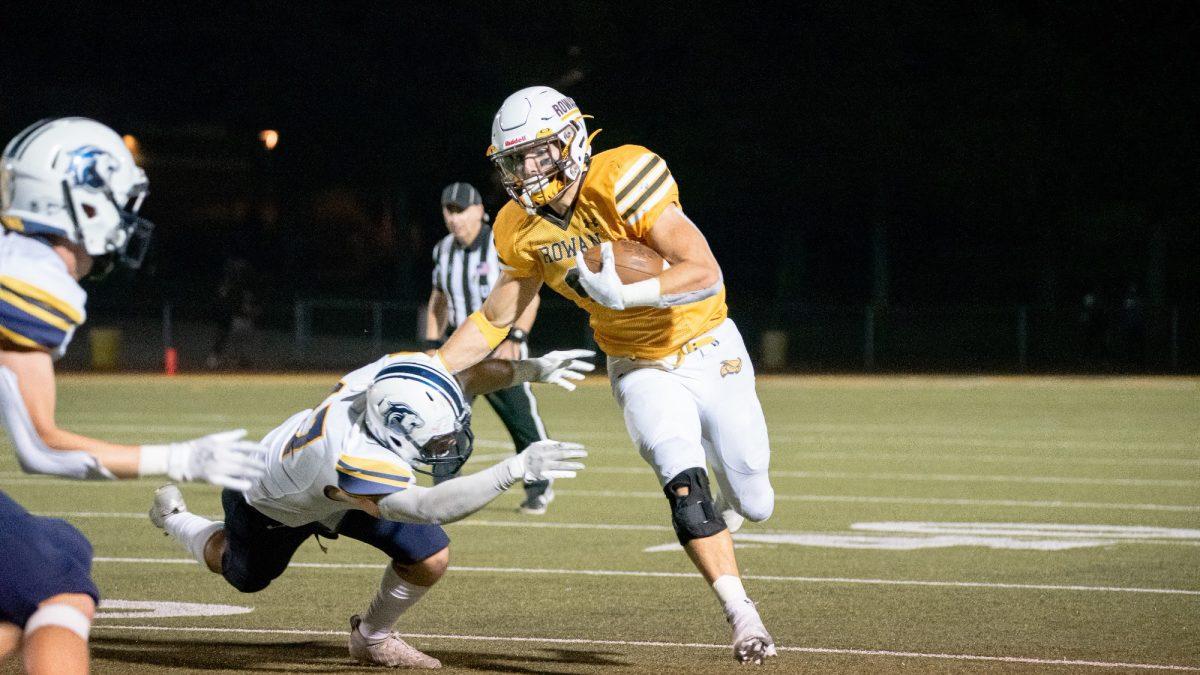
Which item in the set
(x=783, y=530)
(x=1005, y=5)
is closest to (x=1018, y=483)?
(x=783, y=530)

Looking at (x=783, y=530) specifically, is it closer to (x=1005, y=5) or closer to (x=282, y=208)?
(x=1005, y=5)

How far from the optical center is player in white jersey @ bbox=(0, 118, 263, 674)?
3514 mm

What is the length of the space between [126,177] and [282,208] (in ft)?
120

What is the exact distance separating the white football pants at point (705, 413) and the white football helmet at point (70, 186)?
2128mm

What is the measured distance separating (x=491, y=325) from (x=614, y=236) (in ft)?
1.80

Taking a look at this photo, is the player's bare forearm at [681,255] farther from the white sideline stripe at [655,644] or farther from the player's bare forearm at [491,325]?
the white sideline stripe at [655,644]

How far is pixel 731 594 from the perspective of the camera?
5074 millimetres

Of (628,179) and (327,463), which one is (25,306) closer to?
(327,463)

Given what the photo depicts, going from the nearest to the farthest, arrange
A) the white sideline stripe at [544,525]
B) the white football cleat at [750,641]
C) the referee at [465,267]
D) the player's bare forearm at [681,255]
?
the white football cleat at [750,641] → the player's bare forearm at [681,255] → the white sideline stripe at [544,525] → the referee at [465,267]

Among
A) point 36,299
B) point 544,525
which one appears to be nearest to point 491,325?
point 36,299

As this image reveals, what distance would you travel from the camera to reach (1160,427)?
582 inches

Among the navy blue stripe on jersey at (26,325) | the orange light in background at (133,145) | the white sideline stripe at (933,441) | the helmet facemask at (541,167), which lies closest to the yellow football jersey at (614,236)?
the helmet facemask at (541,167)

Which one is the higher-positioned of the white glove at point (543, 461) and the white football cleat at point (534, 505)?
the white glove at point (543, 461)

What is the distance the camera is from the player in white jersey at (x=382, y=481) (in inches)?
175
